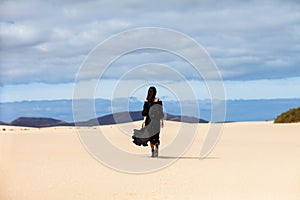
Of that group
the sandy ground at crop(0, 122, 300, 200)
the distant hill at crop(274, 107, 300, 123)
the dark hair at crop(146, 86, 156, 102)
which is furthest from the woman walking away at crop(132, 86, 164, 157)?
the distant hill at crop(274, 107, 300, 123)

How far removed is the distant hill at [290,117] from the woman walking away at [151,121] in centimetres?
1691

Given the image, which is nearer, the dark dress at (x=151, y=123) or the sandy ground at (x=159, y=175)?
the sandy ground at (x=159, y=175)

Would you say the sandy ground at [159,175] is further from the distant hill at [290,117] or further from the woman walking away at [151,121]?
the distant hill at [290,117]

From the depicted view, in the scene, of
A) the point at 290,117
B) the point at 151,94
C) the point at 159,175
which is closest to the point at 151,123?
the point at 151,94

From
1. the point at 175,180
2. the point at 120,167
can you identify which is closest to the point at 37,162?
the point at 120,167

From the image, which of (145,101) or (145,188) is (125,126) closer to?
(145,101)

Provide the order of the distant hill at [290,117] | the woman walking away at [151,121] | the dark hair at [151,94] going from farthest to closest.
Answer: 1. the distant hill at [290,117]
2. the woman walking away at [151,121]
3. the dark hair at [151,94]

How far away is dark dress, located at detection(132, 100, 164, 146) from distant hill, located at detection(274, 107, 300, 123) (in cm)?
1713

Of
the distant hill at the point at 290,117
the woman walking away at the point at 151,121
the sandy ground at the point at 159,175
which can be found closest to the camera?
the sandy ground at the point at 159,175

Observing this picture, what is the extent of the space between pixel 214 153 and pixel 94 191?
6.99 m

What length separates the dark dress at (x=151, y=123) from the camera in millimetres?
13273

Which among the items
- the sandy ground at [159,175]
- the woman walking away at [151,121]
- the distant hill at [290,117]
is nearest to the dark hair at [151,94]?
the woman walking away at [151,121]

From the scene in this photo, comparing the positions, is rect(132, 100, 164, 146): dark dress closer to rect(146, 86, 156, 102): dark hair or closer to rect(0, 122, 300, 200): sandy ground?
rect(146, 86, 156, 102): dark hair

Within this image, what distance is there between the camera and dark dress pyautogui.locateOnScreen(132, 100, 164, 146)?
43.5 feet
